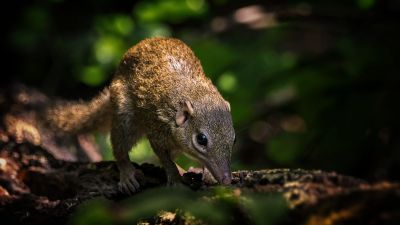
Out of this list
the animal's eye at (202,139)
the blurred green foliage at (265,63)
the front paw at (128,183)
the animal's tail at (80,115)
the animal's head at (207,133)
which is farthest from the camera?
the blurred green foliage at (265,63)

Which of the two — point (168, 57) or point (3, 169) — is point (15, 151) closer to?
point (3, 169)

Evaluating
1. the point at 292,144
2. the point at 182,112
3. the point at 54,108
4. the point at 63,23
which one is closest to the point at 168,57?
the point at 182,112

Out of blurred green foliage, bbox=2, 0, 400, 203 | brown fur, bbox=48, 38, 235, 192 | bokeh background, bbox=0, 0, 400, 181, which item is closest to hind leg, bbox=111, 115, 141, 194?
brown fur, bbox=48, 38, 235, 192

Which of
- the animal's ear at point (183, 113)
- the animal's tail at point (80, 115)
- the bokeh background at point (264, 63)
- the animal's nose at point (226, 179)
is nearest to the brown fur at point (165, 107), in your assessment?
the animal's ear at point (183, 113)

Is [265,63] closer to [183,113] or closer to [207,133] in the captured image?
[183,113]

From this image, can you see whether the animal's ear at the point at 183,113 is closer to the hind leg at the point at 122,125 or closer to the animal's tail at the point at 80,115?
the hind leg at the point at 122,125

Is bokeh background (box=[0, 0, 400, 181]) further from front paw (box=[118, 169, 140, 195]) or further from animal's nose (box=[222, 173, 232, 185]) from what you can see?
animal's nose (box=[222, 173, 232, 185])
